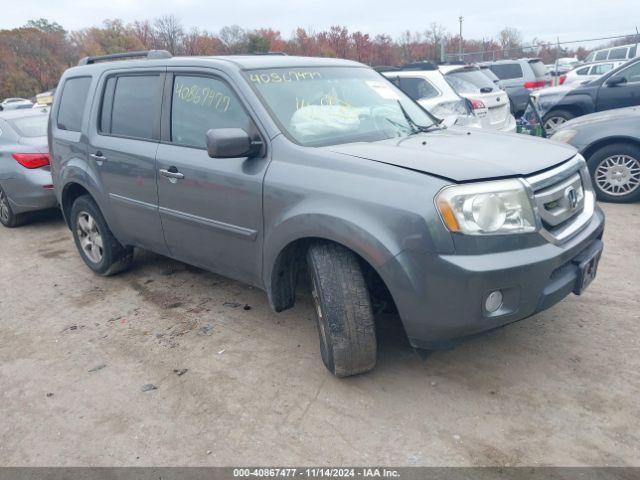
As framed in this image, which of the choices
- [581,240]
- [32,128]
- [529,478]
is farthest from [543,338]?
[32,128]

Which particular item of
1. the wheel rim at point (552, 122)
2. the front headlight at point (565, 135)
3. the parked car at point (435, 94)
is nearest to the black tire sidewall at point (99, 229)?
the parked car at point (435, 94)

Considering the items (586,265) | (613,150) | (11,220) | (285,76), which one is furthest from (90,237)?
Result: (613,150)

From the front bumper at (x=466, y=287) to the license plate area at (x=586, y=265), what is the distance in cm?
17

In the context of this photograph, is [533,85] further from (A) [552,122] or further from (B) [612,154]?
(B) [612,154]

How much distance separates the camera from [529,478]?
2.33 metres

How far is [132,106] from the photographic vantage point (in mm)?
4168

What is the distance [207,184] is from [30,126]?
15.6 ft

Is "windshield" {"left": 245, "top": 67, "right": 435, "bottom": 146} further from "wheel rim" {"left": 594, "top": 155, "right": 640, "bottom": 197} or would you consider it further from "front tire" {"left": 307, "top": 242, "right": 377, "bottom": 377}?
"wheel rim" {"left": 594, "top": 155, "right": 640, "bottom": 197}

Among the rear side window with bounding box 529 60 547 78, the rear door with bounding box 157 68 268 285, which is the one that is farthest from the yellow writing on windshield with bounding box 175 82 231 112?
the rear side window with bounding box 529 60 547 78

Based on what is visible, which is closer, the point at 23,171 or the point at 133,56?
the point at 133,56

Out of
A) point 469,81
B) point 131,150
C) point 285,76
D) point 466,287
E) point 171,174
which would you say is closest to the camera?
point 466,287

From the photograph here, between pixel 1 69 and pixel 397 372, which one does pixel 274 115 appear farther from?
pixel 1 69

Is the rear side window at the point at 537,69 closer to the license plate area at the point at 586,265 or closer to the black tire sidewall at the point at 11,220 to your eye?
the black tire sidewall at the point at 11,220

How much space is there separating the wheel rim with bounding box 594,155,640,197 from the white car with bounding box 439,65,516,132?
2.28 meters
